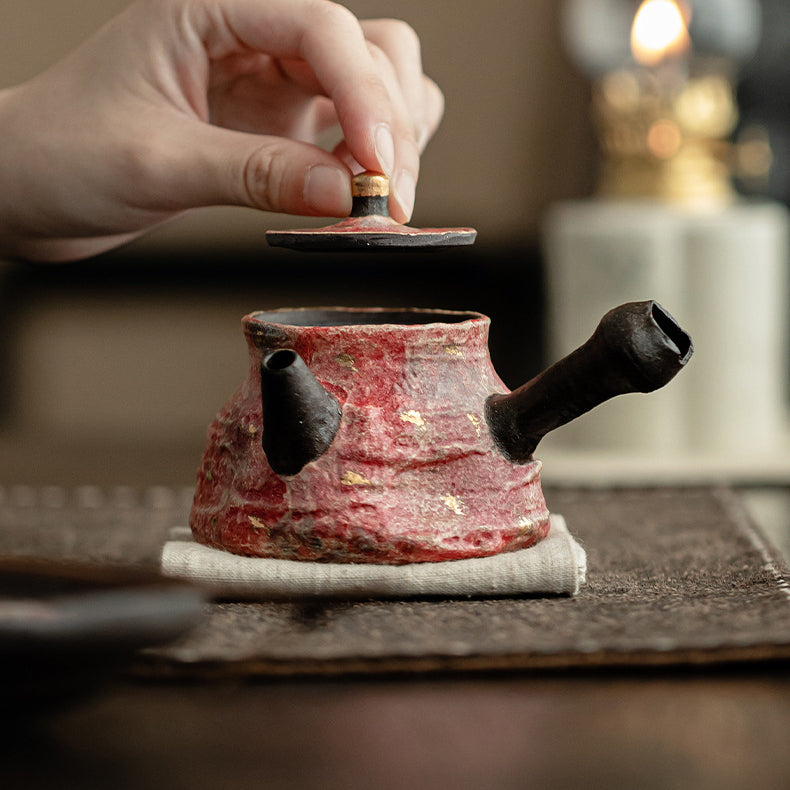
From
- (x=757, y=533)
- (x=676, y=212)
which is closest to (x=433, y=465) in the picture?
(x=757, y=533)

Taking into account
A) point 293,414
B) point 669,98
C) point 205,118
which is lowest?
point 293,414

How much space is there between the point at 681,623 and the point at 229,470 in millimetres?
247

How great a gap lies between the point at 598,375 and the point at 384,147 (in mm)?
236

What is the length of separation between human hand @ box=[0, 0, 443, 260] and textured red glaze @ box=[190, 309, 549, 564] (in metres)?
0.15

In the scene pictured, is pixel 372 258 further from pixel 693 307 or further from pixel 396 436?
pixel 396 436

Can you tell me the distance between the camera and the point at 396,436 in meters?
0.60

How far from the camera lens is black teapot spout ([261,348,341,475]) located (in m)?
0.57

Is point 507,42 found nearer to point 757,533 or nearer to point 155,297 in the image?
point 155,297

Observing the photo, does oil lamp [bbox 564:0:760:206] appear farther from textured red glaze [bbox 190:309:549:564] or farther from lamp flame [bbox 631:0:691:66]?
textured red glaze [bbox 190:309:549:564]

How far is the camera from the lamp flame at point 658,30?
171 cm

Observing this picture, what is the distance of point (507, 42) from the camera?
7.43 feet

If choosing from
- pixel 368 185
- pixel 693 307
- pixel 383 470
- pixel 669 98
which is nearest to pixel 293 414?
pixel 383 470

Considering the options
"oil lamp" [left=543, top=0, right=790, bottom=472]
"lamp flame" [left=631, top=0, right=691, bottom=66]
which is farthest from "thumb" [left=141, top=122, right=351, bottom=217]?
"lamp flame" [left=631, top=0, right=691, bottom=66]

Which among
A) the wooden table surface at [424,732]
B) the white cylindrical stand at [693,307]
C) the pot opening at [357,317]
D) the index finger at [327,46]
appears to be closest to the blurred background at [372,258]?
the white cylindrical stand at [693,307]
